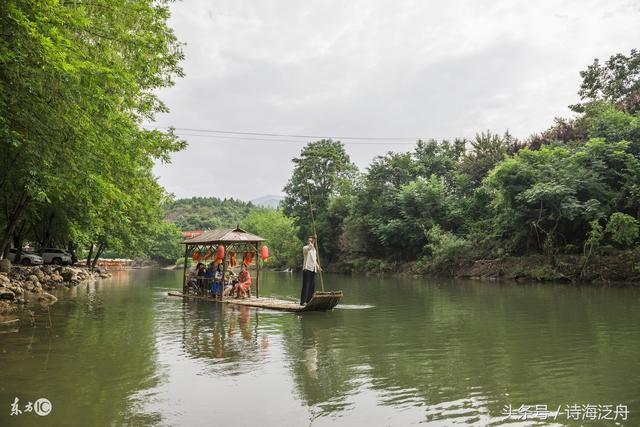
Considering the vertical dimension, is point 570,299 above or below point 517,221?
below

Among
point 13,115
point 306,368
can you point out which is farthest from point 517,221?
point 13,115

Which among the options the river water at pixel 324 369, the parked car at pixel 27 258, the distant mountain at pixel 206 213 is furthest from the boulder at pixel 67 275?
the distant mountain at pixel 206 213

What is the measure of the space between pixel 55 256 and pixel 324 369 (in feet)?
106

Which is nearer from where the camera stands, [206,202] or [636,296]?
[636,296]

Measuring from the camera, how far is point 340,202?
169ft

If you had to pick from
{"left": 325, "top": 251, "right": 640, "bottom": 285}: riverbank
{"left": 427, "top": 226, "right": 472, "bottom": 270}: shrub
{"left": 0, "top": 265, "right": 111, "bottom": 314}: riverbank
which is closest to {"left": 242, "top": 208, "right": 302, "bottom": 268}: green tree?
{"left": 325, "top": 251, "right": 640, "bottom": 285}: riverbank

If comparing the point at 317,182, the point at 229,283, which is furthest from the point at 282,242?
the point at 229,283

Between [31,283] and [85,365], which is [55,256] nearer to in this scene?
[31,283]

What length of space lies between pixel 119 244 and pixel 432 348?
33065mm

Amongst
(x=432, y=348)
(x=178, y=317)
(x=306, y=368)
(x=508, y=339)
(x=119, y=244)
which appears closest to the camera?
(x=306, y=368)

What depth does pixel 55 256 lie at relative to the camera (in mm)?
34438

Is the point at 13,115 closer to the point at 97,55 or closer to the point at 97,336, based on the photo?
the point at 97,55

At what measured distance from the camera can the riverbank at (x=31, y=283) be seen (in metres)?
Answer: 14.9

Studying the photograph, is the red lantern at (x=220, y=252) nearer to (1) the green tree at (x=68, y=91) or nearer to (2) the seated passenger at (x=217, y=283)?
(2) the seated passenger at (x=217, y=283)
